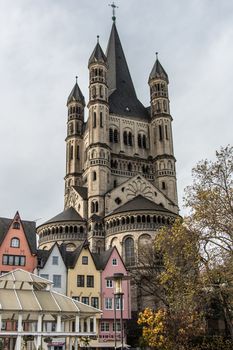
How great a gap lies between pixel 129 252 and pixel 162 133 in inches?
1125

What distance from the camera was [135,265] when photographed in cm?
6081

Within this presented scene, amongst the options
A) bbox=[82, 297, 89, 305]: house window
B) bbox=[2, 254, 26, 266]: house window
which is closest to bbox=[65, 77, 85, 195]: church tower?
bbox=[2, 254, 26, 266]: house window

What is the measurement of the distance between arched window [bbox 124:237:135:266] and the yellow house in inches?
516

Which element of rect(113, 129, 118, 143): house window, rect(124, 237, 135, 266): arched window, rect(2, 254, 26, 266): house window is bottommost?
rect(2, 254, 26, 266): house window

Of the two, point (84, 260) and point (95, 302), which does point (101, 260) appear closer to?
point (84, 260)

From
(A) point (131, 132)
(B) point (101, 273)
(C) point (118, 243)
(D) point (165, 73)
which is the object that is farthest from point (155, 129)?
(B) point (101, 273)

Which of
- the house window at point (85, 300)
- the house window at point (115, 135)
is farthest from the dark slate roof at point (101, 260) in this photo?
the house window at point (115, 135)

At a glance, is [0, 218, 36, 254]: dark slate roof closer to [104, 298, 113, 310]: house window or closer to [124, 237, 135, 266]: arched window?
[104, 298, 113, 310]: house window

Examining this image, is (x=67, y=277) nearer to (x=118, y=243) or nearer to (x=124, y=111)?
(x=118, y=243)

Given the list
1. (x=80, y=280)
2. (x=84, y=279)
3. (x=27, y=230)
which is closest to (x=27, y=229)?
(x=27, y=230)

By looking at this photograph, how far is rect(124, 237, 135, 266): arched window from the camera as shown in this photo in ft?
208

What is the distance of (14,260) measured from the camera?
48.2 metres

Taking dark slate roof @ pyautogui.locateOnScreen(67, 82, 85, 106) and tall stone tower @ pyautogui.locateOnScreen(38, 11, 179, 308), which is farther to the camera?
dark slate roof @ pyautogui.locateOnScreen(67, 82, 85, 106)

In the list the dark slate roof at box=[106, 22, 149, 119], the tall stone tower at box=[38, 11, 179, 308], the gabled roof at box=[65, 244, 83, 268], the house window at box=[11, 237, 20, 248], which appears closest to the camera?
the house window at box=[11, 237, 20, 248]
